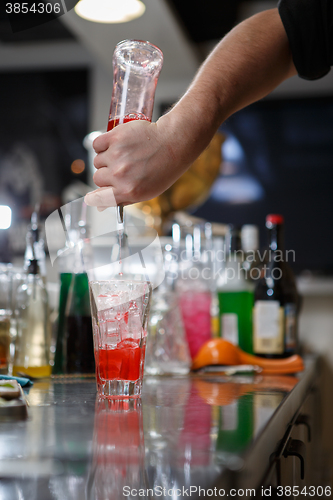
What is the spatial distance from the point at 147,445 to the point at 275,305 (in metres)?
0.76

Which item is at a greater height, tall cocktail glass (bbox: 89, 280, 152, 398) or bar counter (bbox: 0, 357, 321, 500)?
tall cocktail glass (bbox: 89, 280, 152, 398)

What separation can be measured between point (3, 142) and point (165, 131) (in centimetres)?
371

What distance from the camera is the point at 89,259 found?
2.96 feet

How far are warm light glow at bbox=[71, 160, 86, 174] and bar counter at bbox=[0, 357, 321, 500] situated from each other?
11.3 feet

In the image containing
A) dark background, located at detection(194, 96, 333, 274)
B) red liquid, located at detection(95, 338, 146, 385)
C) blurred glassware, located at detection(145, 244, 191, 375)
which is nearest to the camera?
red liquid, located at detection(95, 338, 146, 385)

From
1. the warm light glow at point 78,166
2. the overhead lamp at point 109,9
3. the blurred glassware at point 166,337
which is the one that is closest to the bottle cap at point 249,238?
the blurred glassware at point 166,337

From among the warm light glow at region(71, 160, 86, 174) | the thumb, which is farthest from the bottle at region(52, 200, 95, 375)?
the warm light glow at region(71, 160, 86, 174)

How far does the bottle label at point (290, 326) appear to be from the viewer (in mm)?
1096

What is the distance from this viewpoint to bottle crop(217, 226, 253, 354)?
115 cm

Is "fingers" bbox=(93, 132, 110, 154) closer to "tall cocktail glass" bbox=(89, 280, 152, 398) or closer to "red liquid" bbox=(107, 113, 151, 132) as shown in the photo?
"red liquid" bbox=(107, 113, 151, 132)

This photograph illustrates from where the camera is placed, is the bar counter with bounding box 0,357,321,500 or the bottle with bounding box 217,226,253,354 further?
the bottle with bounding box 217,226,253,354

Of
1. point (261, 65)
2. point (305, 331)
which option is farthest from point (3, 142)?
point (261, 65)

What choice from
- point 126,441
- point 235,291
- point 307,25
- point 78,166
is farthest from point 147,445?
point 78,166

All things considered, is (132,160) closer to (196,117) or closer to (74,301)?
(196,117)
